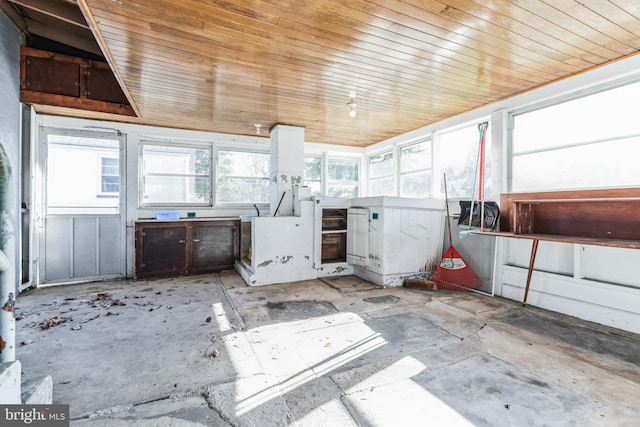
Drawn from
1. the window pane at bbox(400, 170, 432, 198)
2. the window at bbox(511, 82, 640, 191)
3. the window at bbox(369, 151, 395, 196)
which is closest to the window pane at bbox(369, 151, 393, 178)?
the window at bbox(369, 151, 395, 196)

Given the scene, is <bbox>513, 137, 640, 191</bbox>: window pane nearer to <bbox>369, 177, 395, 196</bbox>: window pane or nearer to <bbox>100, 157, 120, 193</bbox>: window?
<bbox>369, 177, 395, 196</bbox>: window pane

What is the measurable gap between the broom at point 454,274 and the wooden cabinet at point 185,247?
3.87 metres

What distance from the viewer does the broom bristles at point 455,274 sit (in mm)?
4504

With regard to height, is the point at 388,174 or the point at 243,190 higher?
the point at 388,174

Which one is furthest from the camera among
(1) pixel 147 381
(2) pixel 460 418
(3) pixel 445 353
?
(3) pixel 445 353

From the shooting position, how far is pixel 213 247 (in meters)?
5.83

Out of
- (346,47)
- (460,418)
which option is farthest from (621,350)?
(346,47)

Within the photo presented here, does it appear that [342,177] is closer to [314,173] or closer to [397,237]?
[314,173]

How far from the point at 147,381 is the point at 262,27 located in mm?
2945

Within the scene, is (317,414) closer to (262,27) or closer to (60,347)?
(60,347)

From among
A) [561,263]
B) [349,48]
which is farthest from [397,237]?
[349,48]

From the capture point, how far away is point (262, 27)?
8.36 feet

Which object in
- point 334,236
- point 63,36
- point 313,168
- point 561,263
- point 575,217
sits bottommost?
point 561,263

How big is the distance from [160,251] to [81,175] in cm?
185
